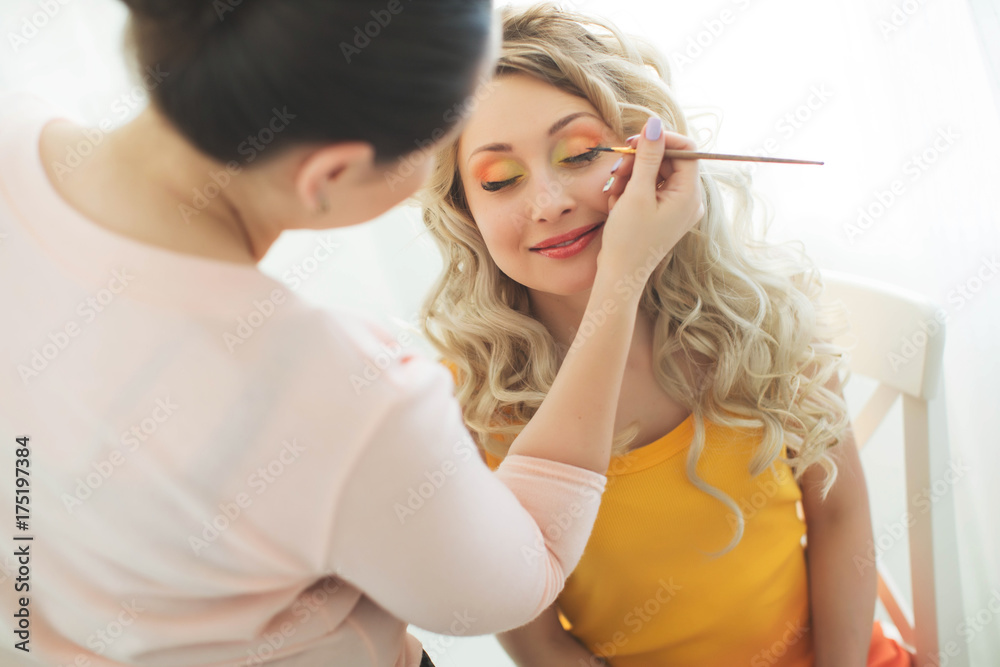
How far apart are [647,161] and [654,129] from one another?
4 cm

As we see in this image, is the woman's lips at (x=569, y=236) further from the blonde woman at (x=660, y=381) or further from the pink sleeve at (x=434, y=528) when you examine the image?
the pink sleeve at (x=434, y=528)

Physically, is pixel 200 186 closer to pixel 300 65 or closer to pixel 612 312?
pixel 300 65

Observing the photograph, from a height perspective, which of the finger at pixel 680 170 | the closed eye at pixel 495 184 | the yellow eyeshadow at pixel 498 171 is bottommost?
the closed eye at pixel 495 184

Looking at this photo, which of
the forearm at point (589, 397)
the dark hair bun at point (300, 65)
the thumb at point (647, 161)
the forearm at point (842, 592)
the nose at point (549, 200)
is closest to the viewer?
the dark hair bun at point (300, 65)

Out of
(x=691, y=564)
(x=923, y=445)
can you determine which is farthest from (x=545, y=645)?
(x=923, y=445)

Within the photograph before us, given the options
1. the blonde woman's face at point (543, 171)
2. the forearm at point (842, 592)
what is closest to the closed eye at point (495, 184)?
the blonde woman's face at point (543, 171)

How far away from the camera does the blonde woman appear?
0.95 metres

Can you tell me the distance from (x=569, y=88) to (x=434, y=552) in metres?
0.69

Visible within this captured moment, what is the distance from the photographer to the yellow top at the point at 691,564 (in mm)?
1018

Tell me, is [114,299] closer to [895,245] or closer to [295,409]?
[295,409]

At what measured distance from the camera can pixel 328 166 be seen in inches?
17.9

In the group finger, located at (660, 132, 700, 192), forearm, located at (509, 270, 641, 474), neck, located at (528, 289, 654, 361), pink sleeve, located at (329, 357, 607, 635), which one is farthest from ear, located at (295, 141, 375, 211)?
neck, located at (528, 289, 654, 361)

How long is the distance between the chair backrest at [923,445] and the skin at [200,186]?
0.91 meters

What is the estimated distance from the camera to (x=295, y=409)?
1.52 feet
